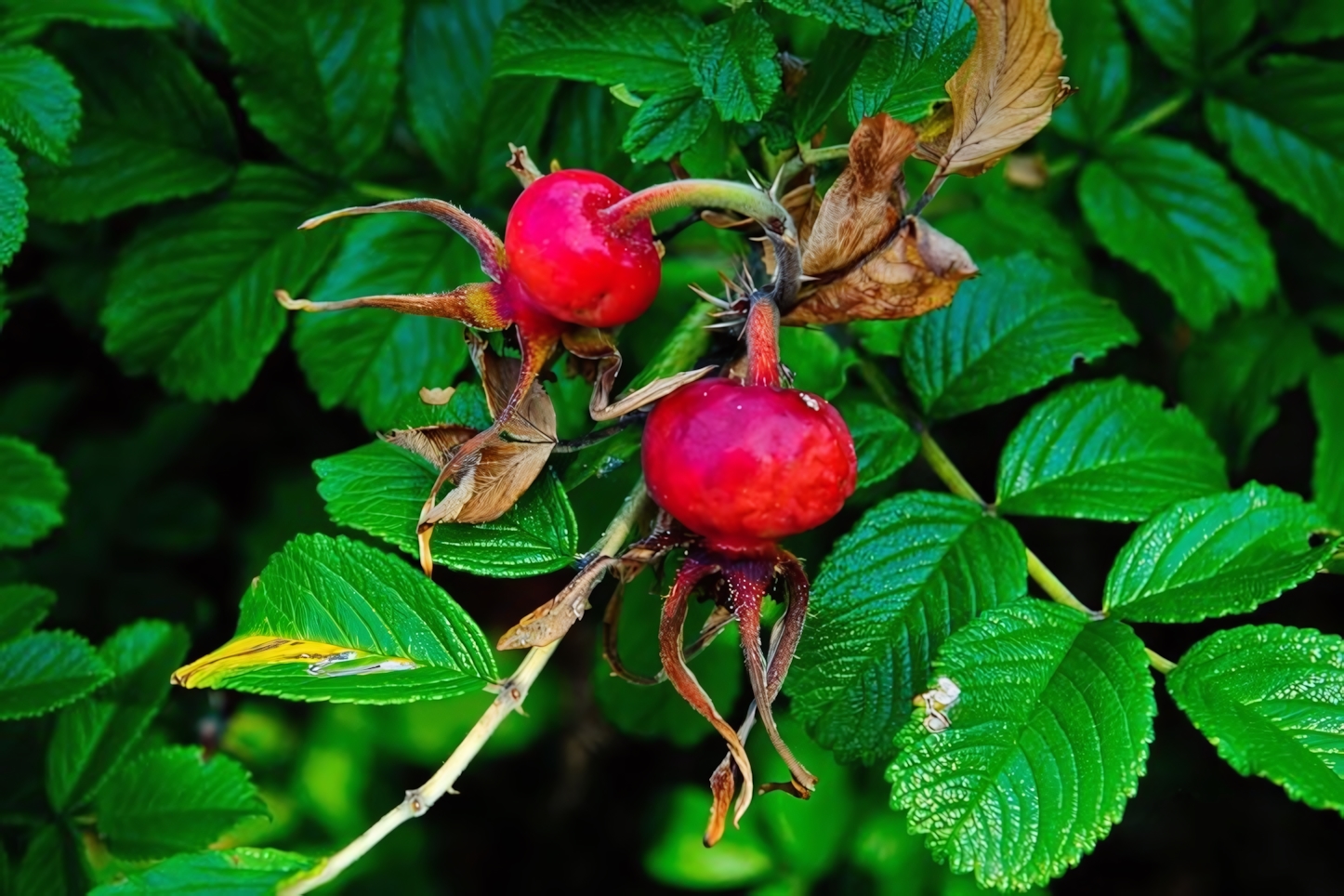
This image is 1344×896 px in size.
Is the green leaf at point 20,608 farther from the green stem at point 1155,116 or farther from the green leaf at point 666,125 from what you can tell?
the green stem at point 1155,116

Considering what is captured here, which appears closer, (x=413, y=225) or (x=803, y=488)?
(x=803, y=488)

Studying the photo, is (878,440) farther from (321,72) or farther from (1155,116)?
(321,72)

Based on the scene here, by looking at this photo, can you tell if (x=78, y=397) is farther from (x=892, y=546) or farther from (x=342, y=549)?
(x=892, y=546)

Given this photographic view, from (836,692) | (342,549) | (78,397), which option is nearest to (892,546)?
(836,692)

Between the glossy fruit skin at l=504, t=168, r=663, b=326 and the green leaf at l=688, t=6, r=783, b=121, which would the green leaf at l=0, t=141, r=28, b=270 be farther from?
the green leaf at l=688, t=6, r=783, b=121

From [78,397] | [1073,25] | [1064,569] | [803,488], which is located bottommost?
[1064,569]

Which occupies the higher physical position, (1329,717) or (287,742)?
(1329,717)
